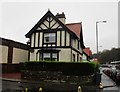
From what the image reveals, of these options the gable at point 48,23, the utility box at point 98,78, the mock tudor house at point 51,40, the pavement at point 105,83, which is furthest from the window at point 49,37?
the utility box at point 98,78

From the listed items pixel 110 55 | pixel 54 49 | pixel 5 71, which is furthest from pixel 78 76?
pixel 110 55

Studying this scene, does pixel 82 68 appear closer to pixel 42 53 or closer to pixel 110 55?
pixel 42 53

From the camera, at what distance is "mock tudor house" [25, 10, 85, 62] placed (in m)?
28.3

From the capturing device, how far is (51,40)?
94.9 ft

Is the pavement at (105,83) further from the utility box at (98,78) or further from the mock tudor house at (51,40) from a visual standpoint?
the mock tudor house at (51,40)

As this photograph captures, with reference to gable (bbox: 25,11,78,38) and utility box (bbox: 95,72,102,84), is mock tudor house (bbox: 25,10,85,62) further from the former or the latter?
utility box (bbox: 95,72,102,84)

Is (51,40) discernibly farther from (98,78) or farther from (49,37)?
(98,78)

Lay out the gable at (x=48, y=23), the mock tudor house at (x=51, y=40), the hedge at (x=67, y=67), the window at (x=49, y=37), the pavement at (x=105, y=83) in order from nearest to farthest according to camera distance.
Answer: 1. the pavement at (x=105, y=83)
2. the hedge at (x=67, y=67)
3. the mock tudor house at (x=51, y=40)
4. the gable at (x=48, y=23)
5. the window at (x=49, y=37)

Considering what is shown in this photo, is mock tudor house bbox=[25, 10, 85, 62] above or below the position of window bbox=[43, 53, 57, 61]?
above

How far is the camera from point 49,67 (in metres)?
22.7

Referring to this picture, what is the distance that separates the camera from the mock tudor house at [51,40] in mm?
28312

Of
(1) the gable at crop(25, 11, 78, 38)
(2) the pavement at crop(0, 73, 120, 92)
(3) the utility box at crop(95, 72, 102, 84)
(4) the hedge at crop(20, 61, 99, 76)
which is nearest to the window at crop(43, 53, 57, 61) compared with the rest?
(1) the gable at crop(25, 11, 78, 38)

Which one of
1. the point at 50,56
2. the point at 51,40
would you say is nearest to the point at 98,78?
the point at 50,56

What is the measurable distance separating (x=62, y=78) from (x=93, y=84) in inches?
120
